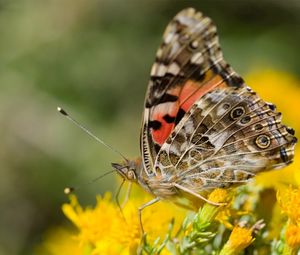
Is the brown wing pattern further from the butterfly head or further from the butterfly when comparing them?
the butterfly head

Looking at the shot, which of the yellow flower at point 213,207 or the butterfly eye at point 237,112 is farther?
the butterfly eye at point 237,112

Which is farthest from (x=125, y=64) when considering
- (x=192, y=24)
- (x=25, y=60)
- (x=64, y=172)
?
(x=192, y=24)

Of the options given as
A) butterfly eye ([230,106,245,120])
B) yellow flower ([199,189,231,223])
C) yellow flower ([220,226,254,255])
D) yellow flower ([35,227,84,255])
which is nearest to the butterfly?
butterfly eye ([230,106,245,120])

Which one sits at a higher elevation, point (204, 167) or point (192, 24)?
point (192, 24)

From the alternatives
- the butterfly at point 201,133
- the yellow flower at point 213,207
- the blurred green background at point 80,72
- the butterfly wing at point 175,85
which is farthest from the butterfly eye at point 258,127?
the blurred green background at point 80,72

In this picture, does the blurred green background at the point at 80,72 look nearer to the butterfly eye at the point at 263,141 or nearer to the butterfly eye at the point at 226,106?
the butterfly eye at the point at 226,106

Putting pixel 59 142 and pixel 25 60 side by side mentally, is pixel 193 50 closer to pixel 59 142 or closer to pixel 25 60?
pixel 59 142
